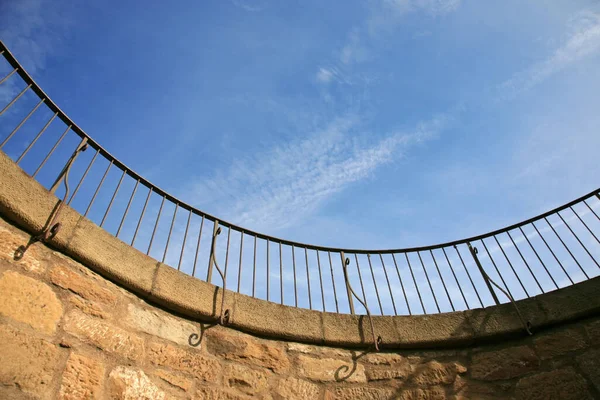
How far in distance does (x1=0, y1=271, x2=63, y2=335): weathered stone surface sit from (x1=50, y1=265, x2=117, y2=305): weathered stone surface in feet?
0.31

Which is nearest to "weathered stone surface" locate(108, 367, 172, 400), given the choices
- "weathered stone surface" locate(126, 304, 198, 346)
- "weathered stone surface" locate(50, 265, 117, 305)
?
"weathered stone surface" locate(126, 304, 198, 346)

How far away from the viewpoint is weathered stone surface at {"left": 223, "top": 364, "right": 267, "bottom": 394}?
9.44ft

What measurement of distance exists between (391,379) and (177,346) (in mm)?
1815

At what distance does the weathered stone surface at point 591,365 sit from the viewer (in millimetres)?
3100

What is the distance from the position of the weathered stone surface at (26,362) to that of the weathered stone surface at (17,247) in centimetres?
41

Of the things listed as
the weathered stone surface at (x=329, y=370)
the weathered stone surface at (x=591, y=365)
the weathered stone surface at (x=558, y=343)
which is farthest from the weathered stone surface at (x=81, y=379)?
the weathered stone surface at (x=591, y=365)

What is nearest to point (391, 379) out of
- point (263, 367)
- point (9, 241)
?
point (263, 367)

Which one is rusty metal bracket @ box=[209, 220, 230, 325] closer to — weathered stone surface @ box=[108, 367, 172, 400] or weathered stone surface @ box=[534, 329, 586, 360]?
weathered stone surface @ box=[108, 367, 172, 400]

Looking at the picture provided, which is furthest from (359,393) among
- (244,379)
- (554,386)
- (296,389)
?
(554,386)

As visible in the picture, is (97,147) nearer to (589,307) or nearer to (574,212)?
(589,307)

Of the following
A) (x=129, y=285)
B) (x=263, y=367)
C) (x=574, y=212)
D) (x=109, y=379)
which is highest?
(x=574, y=212)

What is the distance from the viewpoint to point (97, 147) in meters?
3.36

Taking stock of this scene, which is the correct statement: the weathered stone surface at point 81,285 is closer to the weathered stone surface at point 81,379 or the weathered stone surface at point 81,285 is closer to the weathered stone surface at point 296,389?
the weathered stone surface at point 81,379

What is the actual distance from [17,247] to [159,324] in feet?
3.41
